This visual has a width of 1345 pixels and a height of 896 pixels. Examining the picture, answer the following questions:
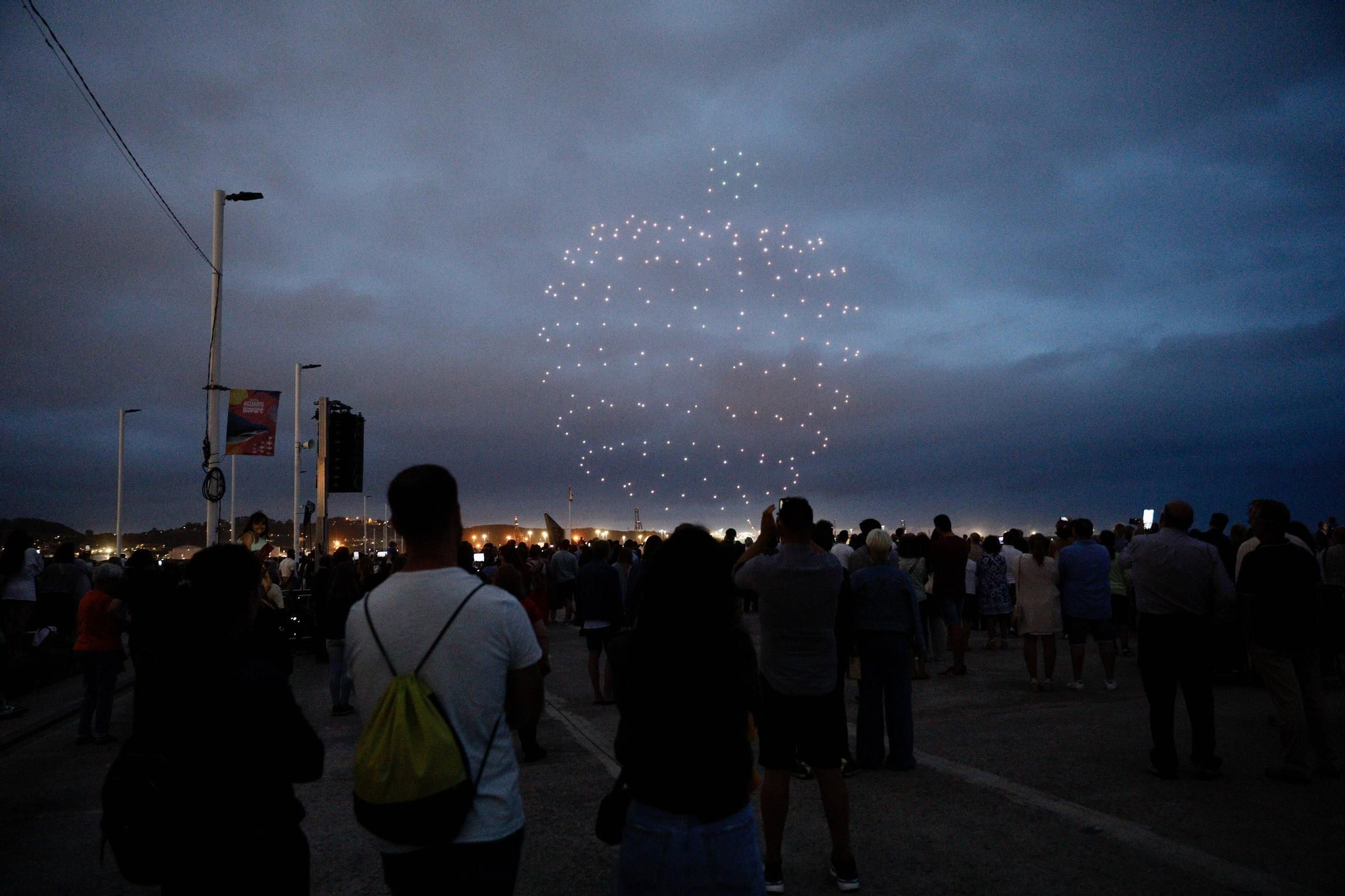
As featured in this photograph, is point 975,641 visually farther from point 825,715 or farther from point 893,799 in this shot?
point 825,715

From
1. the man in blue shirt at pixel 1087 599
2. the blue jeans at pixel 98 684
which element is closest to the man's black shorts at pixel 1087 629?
the man in blue shirt at pixel 1087 599

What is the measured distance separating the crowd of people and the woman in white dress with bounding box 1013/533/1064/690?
2693 mm

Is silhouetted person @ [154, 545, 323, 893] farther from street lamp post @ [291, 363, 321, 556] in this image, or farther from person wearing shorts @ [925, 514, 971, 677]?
street lamp post @ [291, 363, 321, 556]

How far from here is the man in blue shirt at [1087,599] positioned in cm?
1030

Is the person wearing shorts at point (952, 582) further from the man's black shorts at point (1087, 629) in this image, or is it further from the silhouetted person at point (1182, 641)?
the silhouetted person at point (1182, 641)

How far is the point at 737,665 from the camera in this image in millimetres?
2713

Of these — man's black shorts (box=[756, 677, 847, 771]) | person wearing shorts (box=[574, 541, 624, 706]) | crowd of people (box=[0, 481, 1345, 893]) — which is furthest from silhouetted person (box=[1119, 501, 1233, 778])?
person wearing shorts (box=[574, 541, 624, 706])

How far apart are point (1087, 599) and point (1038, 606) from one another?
665mm

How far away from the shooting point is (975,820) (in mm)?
5543

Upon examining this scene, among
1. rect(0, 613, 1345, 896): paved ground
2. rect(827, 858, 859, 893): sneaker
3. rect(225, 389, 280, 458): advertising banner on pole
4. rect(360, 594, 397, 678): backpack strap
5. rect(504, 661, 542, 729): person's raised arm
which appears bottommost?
rect(0, 613, 1345, 896): paved ground

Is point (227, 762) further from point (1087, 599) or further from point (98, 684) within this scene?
point (1087, 599)

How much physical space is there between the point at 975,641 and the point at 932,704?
8.31 m

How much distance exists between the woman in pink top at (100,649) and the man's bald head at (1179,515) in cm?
989

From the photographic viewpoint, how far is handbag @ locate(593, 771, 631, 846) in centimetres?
269
